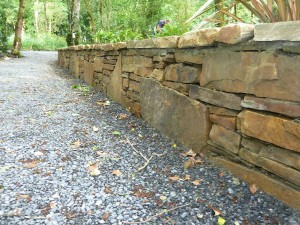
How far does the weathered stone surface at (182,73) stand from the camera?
7.62 ft

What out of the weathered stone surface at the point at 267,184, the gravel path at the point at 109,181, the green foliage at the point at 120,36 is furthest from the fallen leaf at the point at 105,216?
the green foliage at the point at 120,36

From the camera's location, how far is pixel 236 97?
6.29 ft

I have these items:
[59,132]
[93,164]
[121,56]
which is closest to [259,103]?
[93,164]

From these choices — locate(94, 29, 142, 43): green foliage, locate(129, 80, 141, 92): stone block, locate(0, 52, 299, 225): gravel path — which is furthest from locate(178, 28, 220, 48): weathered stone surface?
locate(94, 29, 142, 43): green foliage

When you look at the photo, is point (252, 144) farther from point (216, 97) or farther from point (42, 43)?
point (42, 43)

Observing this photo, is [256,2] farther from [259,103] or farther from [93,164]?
[93,164]

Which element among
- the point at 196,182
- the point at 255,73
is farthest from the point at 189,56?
the point at 196,182

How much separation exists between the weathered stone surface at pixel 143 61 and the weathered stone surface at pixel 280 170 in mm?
1672

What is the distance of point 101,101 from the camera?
437 centimetres

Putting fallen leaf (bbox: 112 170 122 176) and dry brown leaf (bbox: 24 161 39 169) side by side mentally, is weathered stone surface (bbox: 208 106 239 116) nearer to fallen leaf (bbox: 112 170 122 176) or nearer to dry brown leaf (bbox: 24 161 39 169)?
fallen leaf (bbox: 112 170 122 176)

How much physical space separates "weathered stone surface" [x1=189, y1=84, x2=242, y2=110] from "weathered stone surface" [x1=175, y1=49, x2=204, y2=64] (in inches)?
8.4

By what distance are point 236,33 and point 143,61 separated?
62.0 inches

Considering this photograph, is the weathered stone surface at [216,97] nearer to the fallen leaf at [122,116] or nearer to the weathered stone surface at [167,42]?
the weathered stone surface at [167,42]

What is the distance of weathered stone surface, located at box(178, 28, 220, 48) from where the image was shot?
198cm
